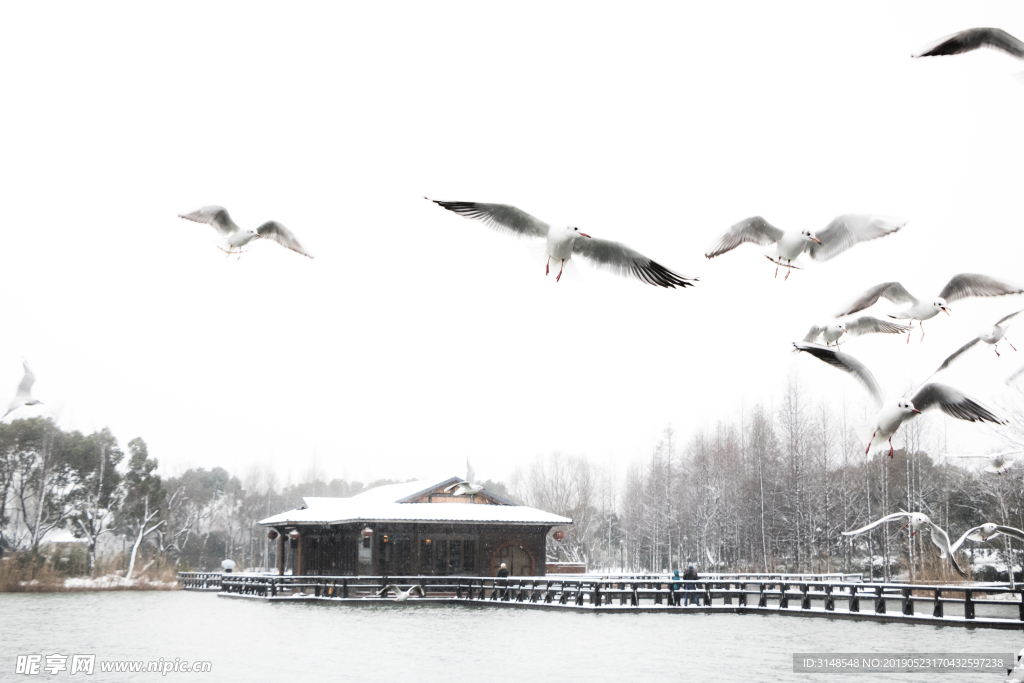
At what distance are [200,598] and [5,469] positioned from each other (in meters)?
17.2

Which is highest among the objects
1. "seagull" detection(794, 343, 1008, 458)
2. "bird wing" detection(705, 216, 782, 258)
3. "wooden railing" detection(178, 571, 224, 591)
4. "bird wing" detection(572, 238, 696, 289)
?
"bird wing" detection(705, 216, 782, 258)

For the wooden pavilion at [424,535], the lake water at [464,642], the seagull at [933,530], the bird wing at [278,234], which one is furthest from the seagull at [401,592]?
the seagull at [933,530]

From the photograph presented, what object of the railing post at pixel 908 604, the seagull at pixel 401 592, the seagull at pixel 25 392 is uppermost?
the seagull at pixel 25 392

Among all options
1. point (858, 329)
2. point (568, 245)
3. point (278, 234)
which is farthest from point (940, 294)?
point (278, 234)

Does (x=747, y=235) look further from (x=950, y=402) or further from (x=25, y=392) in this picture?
(x=25, y=392)

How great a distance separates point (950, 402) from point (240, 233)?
22.5 feet

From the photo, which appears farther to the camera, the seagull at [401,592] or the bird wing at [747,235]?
the seagull at [401,592]

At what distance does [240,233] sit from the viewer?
8711 millimetres

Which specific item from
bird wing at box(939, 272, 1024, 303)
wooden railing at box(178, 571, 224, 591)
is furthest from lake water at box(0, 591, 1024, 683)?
wooden railing at box(178, 571, 224, 591)

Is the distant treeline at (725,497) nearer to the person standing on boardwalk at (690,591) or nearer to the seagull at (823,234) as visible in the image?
the person standing on boardwalk at (690,591)

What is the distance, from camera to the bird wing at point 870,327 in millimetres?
7277

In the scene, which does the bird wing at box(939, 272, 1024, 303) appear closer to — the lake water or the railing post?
the lake water

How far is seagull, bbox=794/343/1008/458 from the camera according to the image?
5618 millimetres

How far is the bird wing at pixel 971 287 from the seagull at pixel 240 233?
5.95 meters
